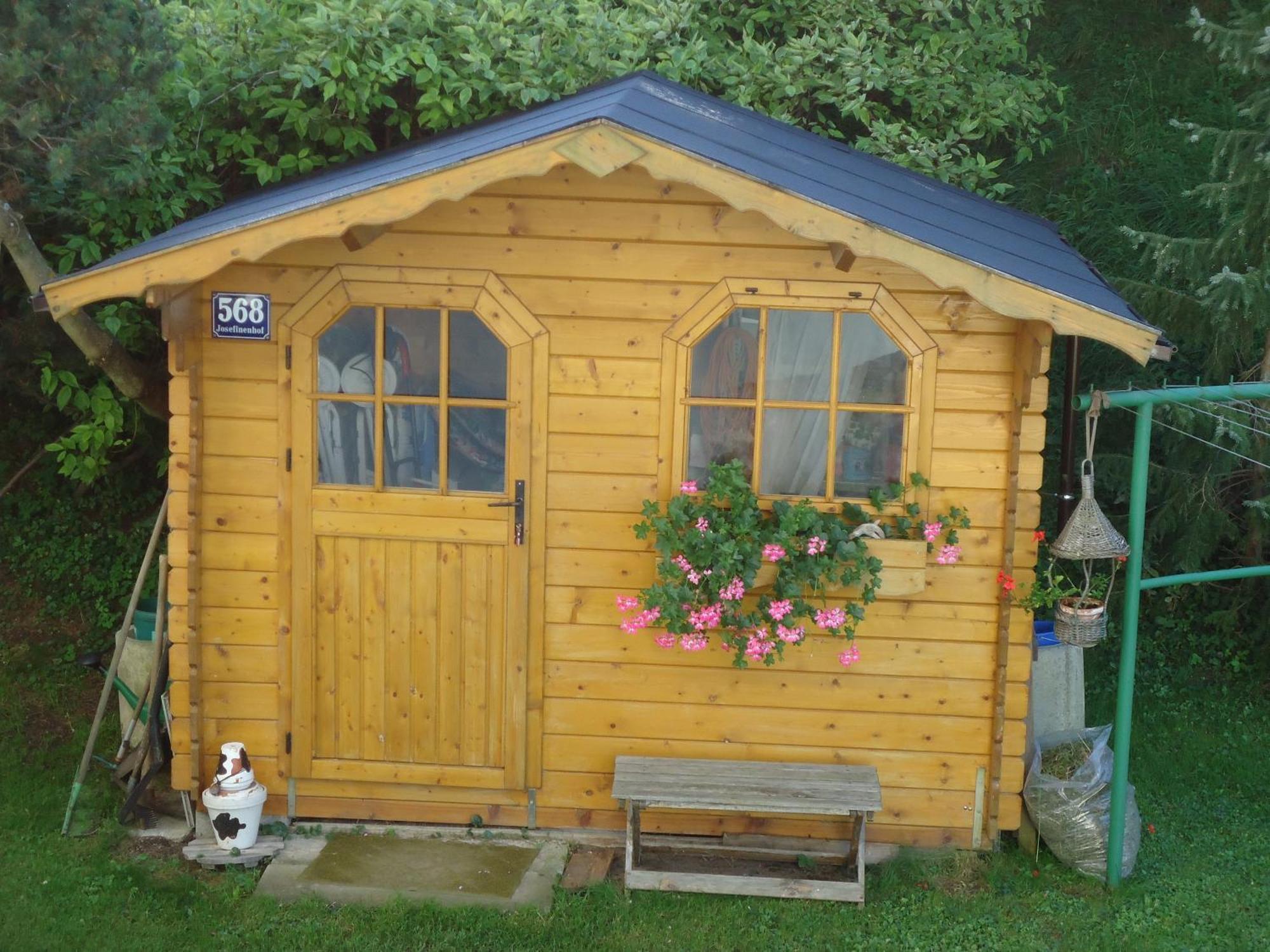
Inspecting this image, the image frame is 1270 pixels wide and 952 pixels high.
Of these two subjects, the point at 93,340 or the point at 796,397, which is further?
the point at 93,340

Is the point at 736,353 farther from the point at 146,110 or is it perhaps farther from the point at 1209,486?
the point at 1209,486

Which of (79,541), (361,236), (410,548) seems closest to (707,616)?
(410,548)

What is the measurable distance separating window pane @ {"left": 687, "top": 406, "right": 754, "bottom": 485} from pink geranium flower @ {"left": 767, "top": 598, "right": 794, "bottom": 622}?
22.4 inches

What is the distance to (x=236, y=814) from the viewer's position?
505 centimetres

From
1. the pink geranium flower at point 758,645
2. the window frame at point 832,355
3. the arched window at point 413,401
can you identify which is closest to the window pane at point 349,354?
the arched window at point 413,401

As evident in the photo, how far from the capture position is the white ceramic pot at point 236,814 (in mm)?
5039

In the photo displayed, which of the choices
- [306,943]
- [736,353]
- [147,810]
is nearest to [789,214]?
[736,353]

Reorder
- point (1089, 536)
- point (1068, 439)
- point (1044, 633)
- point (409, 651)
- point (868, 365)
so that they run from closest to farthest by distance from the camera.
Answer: point (1089, 536), point (868, 365), point (409, 651), point (1044, 633), point (1068, 439)

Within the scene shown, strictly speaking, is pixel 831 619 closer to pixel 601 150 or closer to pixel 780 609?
pixel 780 609

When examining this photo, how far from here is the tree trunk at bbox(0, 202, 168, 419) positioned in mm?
5344

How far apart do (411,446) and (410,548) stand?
43 cm

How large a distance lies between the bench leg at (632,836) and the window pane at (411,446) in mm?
1548

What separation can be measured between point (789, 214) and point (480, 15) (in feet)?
11.6

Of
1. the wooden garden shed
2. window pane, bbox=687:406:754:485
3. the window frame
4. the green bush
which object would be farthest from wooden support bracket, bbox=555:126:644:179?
the green bush
